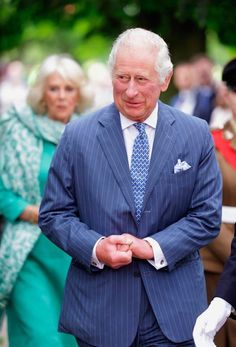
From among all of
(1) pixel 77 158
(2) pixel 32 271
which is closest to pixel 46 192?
(1) pixel 77 158

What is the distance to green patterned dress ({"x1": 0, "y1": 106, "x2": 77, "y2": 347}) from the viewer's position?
6.82 meters

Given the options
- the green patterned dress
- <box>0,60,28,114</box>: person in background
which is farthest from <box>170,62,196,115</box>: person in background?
<box>0,60,28,114</box>: person in background

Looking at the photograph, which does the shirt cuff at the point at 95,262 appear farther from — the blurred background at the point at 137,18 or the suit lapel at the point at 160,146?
the blurred background at the point at 137,18

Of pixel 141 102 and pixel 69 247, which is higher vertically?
pixel 141 102

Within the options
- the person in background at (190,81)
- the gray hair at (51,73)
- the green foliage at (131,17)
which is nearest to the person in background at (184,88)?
the person in background at (190,81)

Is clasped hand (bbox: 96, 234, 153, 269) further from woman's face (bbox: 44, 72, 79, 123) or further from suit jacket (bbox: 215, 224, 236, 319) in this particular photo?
woman's face (bbox: 44, 72, 79, 123)

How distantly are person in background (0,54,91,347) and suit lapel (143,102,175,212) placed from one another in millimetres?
1901

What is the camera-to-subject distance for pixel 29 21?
39.9ft

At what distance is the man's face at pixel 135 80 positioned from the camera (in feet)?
16.2

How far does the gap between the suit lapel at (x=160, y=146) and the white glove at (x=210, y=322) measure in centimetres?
64

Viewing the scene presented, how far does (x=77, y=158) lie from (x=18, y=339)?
216 cm

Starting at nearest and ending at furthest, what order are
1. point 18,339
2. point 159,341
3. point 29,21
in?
point 159,341 → point 18,339 → point 29,21

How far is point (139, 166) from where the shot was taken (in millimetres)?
5074

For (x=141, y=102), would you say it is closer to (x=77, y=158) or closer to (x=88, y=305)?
(x=77, y=158)
